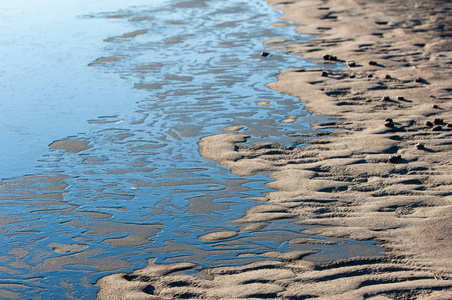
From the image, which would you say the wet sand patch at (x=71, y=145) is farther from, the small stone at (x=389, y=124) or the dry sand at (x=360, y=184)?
the small stone at (x=389, y=124)

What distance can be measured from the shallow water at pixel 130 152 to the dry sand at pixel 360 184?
0.17 meters

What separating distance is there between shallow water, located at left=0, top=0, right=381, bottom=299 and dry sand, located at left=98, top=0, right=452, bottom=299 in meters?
0.17

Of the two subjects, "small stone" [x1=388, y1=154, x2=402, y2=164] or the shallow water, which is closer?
the shallow water

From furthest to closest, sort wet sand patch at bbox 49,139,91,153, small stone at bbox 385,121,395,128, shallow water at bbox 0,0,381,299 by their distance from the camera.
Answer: small stone at bbox 385,121,395,128, wet sand patch at bbox 49,139,91,153, shallow water at bbox 0,0,381,299

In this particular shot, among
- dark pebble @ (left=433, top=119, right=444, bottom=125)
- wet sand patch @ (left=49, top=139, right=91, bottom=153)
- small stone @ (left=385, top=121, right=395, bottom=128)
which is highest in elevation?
wet sand patch @ (left=49, top=139, right=91, bottom=153)

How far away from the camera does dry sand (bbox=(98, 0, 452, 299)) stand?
346 centimetres

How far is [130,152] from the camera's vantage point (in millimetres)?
5777

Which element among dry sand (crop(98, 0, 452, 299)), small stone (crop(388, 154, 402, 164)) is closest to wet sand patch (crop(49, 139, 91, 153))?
dry sand (crop(98, 0, 452, 299))

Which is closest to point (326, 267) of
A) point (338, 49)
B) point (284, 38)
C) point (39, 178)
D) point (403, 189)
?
point (403, 189)

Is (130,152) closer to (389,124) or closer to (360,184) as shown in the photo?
(360,184)

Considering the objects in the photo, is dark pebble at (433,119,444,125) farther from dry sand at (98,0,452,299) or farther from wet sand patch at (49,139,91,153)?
wet sand patch at (49,139,91,153)

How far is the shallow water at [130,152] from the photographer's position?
3926mm

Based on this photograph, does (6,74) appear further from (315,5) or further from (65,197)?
(315,5)

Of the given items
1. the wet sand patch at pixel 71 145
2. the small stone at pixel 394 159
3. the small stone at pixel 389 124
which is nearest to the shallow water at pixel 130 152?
the wet sand patch at pixel 71 145
